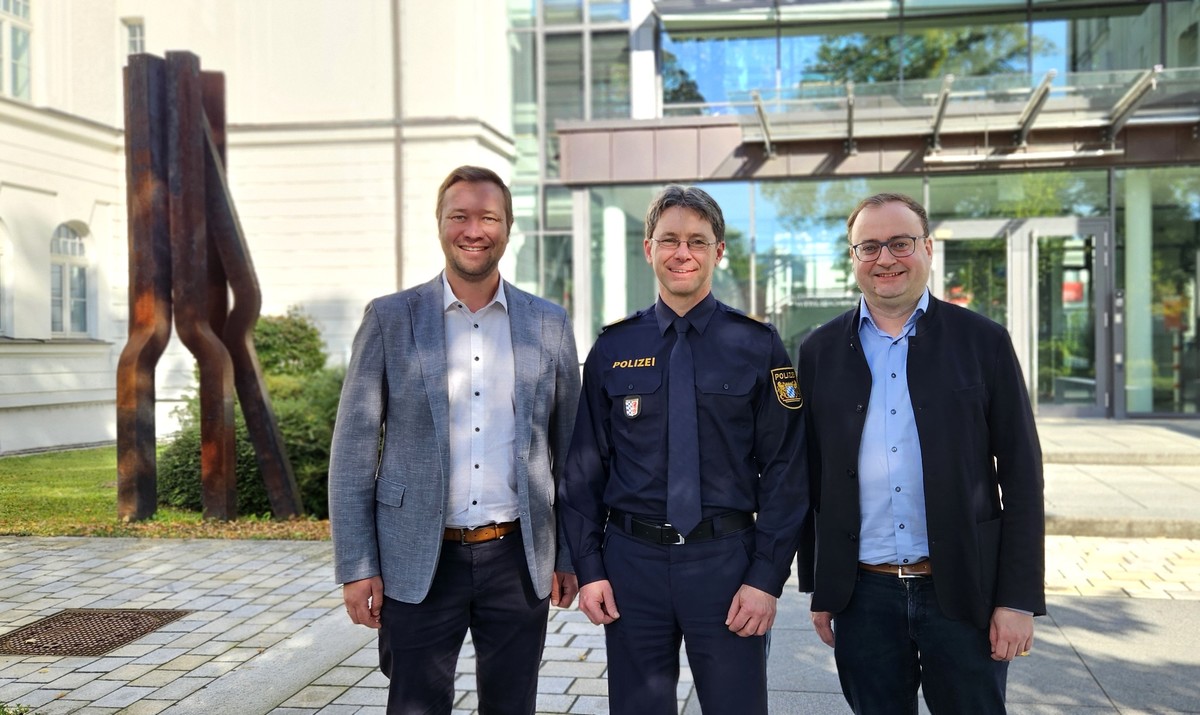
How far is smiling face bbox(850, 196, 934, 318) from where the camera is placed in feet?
9.66

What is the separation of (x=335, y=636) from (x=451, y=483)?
106 inches

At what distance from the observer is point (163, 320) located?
8602 mm

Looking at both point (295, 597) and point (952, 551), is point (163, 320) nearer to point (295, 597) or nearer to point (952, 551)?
point (295, 597)

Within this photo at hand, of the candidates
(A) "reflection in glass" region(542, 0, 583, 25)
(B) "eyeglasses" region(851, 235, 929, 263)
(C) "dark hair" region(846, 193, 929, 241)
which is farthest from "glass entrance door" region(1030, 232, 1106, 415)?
(B) "eyeglasses" region(851, 235, 929, 263)

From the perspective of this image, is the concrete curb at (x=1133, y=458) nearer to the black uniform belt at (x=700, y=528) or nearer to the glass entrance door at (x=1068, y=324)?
the glass entrance door at (x=1068, y=324)

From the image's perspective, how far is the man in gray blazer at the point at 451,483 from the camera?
3115mm

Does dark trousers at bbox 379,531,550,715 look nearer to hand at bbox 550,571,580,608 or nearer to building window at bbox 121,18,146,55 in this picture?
hand at bbox 550,571,580,608

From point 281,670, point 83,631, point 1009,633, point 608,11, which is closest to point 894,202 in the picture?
point 1009,633

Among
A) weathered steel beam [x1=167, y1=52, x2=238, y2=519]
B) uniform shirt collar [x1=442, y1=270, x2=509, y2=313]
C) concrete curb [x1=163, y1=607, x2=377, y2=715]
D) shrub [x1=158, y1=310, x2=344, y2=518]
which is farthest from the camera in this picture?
shrub [x1=158, y1=310, x2=344, y2=518]

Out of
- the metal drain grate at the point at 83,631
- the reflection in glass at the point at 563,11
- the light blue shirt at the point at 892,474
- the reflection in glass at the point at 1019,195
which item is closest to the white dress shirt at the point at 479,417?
the light blue shirt at the point at 892,474

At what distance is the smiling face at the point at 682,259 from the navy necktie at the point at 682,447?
16 cm

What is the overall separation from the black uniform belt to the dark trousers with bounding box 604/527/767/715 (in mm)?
19

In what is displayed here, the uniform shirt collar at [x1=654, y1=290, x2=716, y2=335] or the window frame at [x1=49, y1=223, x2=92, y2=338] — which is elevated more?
the window frame at [x1=49, y1=223, x2=92, y2=338]

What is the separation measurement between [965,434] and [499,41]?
17722mm
